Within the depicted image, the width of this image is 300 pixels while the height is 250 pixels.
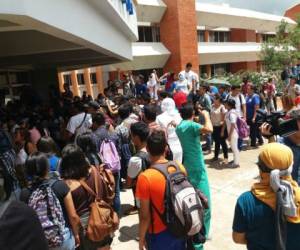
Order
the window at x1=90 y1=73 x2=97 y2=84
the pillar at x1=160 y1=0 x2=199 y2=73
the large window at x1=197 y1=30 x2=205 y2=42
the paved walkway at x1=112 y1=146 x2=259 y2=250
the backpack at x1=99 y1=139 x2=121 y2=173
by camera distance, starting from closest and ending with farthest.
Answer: the paved walkway at x1=112 y1=146 x2=259 y2=250 < the backpack at x1=99 y1=139 x2=121 y2=173 < the window at x1=90 y1=73 x2=97 y2=84 < the pillar at x1=160 y1=0 x2=199 y2=73 < the large window at x1=197 y1=30 x2=205 y2=42

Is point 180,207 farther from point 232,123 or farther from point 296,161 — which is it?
point 232,123

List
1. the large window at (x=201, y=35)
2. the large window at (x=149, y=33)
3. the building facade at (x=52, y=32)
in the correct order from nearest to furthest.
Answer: the building facade at (x=52, y=32) → the large window at (x=149, y=33) → the large window at (x=201, y=35)

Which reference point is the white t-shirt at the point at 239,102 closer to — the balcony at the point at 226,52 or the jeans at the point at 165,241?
the jeans at the point at 165,241

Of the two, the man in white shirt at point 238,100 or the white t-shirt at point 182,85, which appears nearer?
the man in white shirt at point 238,100

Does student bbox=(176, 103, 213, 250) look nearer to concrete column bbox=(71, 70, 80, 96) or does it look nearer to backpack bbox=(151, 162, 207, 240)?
backpack bbox=(151, 162, 207, 240)

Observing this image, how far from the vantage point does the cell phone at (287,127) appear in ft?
11.5

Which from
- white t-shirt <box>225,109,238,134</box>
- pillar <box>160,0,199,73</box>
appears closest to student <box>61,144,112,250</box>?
white t-shirt <box>225,109,238,134</box>

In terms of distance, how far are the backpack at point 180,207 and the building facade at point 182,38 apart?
21685mm

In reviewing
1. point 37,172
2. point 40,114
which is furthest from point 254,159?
point 37,172

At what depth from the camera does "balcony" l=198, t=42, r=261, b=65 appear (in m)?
32.1

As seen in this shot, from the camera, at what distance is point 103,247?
3.51 metres

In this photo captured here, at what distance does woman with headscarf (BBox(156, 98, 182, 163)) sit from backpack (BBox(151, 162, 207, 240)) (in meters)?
1.97

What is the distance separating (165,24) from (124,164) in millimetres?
23459

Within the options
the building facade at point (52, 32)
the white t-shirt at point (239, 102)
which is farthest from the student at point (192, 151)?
the white t-shirt at point (239, 102)
